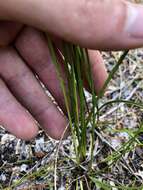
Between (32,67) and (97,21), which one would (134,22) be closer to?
(97,21)

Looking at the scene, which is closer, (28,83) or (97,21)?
(97,21)

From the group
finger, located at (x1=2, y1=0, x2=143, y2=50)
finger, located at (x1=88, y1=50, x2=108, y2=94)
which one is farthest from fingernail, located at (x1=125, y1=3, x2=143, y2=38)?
finger, located at (x1=88, y1=50, x2=108, y2=94)

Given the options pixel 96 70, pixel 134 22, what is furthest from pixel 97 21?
pixel 96 70

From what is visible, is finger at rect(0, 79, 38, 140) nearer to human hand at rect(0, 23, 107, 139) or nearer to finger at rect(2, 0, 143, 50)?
human hand at rect(0, 23, 107, 139)

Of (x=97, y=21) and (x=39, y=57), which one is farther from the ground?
(x=39, y=57)

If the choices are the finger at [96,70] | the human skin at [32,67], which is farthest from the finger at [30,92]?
the finger at [96,70]

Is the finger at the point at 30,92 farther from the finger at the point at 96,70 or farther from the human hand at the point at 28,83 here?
the finger at the point at 96,70
